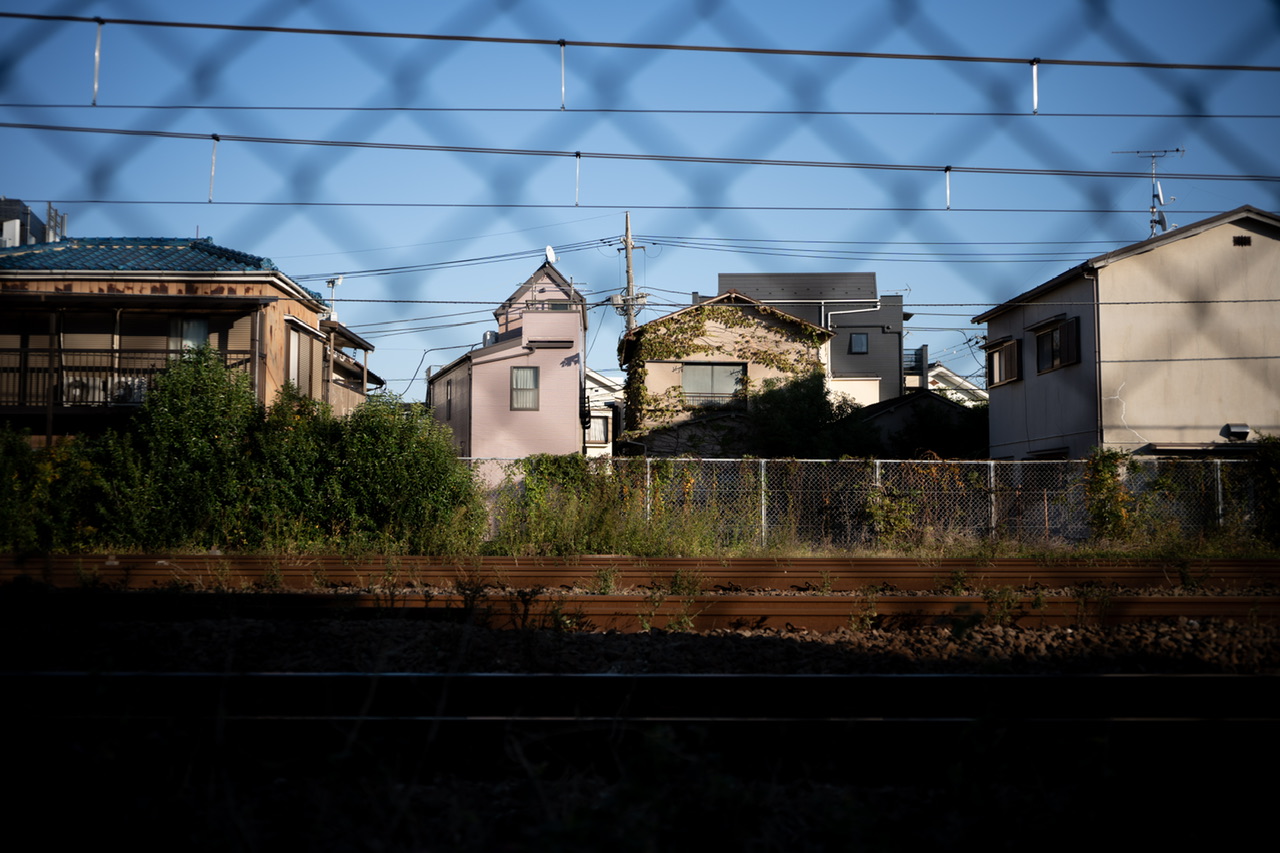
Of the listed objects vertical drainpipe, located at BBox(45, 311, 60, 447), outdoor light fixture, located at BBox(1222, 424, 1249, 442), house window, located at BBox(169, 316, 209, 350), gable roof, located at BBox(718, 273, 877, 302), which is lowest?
outdoor light fixture, located at BBox(1222, 424, 1249, 442)

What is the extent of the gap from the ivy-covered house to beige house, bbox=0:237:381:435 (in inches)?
434

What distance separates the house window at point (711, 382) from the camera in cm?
2852

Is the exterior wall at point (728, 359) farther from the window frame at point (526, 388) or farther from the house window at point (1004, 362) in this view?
the house window at point (1004, 362)

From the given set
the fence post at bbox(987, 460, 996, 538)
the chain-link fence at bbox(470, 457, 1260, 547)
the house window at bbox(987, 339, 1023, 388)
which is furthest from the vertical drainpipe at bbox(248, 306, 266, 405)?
the house window at bbox(987, 339, 1023, 388)

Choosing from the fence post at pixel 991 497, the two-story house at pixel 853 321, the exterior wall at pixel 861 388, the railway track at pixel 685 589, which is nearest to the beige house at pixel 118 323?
the railway track at pixel 685 589

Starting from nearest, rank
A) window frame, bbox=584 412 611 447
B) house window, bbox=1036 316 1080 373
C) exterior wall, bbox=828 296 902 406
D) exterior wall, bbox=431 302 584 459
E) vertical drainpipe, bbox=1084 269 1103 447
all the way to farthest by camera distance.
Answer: vertical drainpipe, bbox=1084 269 1103 447 → house window, bbox=1036 316 1080 373 → exterior wall, bbox=431 302 584 459 → exterior wall, bbox=828 296 902 406 → window frame, bbox=584 412 611 447

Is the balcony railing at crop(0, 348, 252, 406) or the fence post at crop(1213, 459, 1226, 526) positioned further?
the balcony railing at crop(0, 348, 252, 406)

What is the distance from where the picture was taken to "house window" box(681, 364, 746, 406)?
28.5m

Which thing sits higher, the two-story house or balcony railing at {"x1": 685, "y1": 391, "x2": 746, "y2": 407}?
the two-story house

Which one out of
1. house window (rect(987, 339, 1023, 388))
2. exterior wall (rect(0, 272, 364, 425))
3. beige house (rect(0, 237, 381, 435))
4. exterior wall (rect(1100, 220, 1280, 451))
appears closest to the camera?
beige house (rect(0, 237, 381, 435))

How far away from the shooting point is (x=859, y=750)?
5047 millimetres

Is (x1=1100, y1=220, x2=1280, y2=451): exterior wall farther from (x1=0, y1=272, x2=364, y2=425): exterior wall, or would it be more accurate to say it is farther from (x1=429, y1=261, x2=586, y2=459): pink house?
(x1=0, y1=272, x2=364, y2=425): exterior wall

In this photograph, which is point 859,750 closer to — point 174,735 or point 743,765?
point 743,765

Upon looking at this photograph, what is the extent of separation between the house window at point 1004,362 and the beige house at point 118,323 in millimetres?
19587
